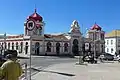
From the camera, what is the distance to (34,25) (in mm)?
82000

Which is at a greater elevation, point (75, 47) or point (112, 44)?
point (112, 44)

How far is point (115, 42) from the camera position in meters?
103

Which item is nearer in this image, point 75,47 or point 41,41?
point 41,41

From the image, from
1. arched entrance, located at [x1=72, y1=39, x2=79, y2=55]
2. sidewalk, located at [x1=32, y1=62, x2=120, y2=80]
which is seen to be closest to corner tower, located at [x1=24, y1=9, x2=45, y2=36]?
arched entrance, located at [x1=72, y1=39, x2=79, y2=55]

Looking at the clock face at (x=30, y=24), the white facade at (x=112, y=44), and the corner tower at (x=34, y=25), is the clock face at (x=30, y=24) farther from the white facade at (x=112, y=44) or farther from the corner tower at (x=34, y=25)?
the white facade at (x=112, y=44)

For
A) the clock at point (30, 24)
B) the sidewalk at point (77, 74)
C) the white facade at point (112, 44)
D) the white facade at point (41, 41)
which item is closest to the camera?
the sidewalk at point (77, 74)

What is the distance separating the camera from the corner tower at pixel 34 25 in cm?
8212

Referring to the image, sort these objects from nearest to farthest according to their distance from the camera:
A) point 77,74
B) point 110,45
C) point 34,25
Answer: point 77,74
point 34,25
point 110,45

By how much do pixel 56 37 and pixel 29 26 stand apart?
955cm

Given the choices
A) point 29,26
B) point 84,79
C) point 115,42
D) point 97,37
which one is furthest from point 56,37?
point 84,79

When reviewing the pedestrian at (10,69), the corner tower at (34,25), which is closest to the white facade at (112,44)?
the corner tower at (34,25)

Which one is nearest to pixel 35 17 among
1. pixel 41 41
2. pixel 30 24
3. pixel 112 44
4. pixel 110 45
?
pixel 30 24

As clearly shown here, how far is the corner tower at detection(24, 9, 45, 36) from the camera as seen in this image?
82.1 metres

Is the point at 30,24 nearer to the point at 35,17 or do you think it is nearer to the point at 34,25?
the point at 34,25
